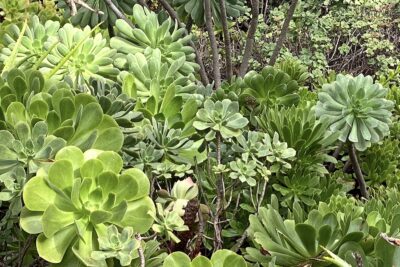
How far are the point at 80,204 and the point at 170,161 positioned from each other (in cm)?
28

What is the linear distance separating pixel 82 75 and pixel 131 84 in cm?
14

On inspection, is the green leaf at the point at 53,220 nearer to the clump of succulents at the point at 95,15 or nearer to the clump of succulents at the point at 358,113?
the clump of succulents at the point at 358,113

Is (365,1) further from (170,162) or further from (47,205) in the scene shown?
(47,205)

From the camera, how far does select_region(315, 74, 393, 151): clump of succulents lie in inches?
Answer: 47.9

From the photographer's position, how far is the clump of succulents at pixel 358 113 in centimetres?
122

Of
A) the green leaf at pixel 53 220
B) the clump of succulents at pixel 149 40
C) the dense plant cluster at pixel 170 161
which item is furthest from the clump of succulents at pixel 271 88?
the green leaf at pixel 53 220

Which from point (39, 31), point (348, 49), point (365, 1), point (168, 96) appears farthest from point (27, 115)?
point (365, 1)

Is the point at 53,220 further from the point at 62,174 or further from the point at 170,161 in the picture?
the point at 170,161

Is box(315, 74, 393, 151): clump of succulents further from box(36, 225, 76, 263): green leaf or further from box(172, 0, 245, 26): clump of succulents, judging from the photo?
box(36, 225, 76, 263): green leaf

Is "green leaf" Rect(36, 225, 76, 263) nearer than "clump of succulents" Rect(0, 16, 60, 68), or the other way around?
"green leaf" Rect(36, 225, 76, 263)

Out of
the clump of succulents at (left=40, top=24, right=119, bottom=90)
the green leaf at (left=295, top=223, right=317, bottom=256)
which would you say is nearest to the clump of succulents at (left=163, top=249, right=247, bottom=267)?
the green leaf at (left=295, top=223, right=317, bottom=256)

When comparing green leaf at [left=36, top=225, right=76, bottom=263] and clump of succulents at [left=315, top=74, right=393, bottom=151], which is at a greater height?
green leaf at [left=36, top=225, right=76, bottom=263]

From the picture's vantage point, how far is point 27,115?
785 mm

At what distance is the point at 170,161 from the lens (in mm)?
956
